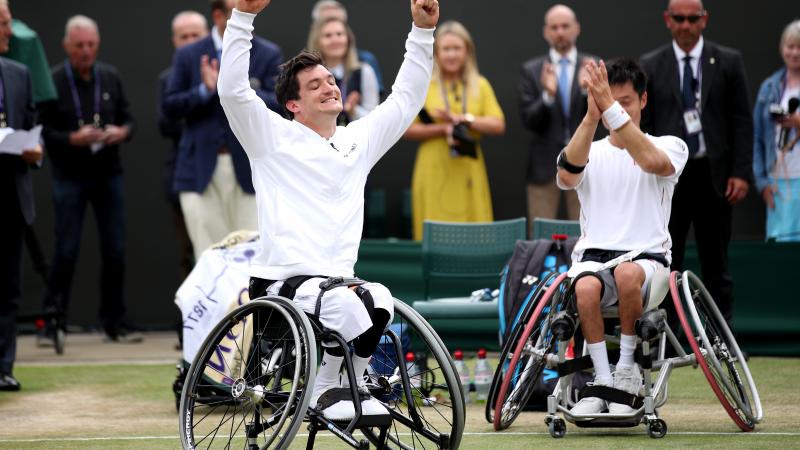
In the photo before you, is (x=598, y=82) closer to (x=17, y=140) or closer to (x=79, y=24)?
(x=17, y=140)

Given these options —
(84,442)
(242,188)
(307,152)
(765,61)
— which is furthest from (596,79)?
(765,61)

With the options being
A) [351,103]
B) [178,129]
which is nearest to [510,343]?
[351,103]

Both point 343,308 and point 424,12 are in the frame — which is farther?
point 424,12

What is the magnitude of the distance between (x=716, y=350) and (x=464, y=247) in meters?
2.91

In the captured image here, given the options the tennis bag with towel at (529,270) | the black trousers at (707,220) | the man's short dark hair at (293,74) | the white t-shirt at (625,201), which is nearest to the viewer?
the man's short dark hair at (293,74)

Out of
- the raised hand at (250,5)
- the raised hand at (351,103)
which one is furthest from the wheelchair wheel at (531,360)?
the raised hand at (351,103)

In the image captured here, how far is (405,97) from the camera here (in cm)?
539

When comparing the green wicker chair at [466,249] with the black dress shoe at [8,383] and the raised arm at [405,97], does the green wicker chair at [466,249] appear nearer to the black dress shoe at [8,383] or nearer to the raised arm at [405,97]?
the black dress shoe at [8,383]

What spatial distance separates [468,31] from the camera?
10836 mm

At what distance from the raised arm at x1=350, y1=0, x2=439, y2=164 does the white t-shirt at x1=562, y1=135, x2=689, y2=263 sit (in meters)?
1.12

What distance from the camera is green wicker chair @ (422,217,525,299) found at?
8672 millimetres

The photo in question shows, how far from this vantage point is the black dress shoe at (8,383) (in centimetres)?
779

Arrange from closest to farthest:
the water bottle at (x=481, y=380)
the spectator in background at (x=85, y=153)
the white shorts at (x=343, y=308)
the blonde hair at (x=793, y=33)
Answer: the white shorts at (x=343, y=308) < the water bottle at (x=481, y=380) < the blonde hair at (x=793, y=33) < the spectator in background at (x=85, y=153)

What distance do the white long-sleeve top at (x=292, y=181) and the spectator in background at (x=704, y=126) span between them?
3.55m
